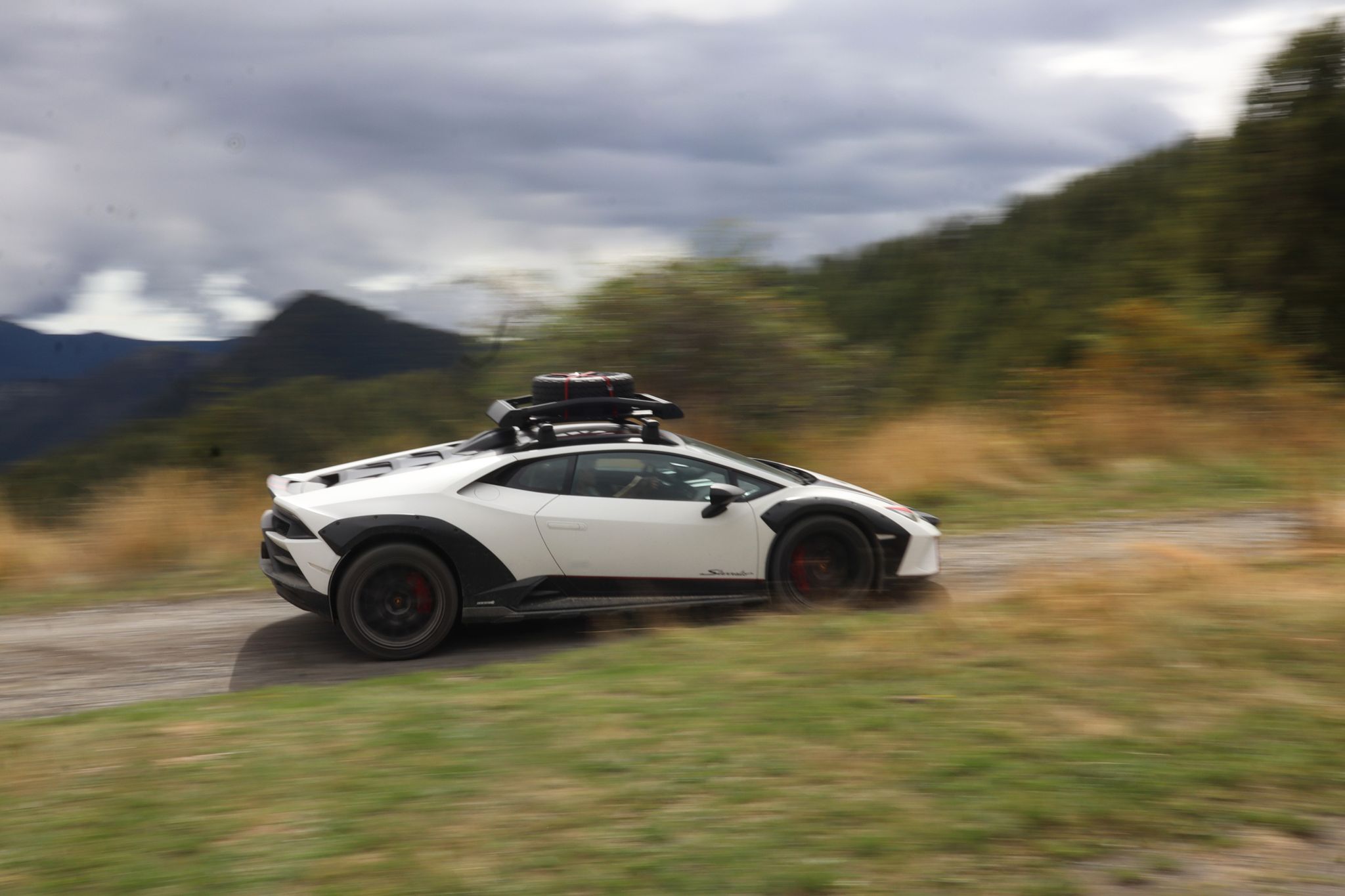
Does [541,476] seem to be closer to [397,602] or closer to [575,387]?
[575,387]

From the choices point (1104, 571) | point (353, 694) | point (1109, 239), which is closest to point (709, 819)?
point (353, 694)

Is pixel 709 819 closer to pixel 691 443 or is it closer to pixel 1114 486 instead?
pixel 691 443

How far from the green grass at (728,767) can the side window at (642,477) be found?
1.08m

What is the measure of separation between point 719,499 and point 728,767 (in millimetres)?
2665

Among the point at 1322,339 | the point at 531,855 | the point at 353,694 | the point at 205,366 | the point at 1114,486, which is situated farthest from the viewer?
the point at 1322,339

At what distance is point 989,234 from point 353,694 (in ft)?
108

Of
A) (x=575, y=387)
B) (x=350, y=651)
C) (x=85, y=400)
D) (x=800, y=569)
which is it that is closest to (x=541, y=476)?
(x=575, y=387)

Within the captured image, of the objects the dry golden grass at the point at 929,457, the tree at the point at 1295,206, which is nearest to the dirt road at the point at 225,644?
the dry golden grass at the point at 929,457

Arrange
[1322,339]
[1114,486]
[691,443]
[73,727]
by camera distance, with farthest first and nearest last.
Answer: [1322,339], [1114,486], [691,443], [73,727]

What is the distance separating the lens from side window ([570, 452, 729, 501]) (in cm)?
716

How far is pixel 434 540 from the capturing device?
6.80 m

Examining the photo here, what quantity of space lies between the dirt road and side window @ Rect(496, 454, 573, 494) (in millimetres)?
983

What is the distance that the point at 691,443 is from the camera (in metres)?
7.75

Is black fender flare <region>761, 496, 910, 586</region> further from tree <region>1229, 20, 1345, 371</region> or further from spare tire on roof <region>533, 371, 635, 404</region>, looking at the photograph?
tree <region>1229, 20, 1345, 371</region>
